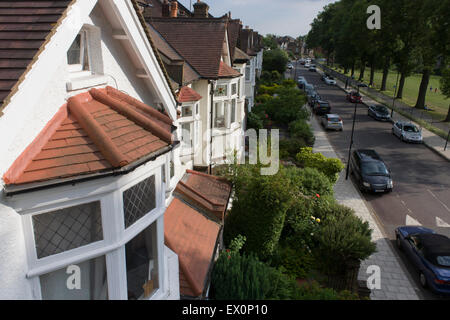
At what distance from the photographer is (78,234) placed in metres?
4.00

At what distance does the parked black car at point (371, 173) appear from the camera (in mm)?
19438

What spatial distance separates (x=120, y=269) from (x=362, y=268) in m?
11.3

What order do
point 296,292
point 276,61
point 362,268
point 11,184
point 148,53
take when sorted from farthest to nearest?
point 276,61 → point 362,268 → point 296,292 → point 148,53 → point 11,184

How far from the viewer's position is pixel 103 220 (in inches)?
157

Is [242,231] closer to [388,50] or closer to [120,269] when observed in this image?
[120,269]

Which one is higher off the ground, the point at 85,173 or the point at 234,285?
the point at 85,173

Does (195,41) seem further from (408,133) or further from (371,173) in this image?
(408,133)

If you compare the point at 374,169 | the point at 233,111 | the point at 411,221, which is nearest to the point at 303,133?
the point at 374,169

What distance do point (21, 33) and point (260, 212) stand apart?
30.4 ft

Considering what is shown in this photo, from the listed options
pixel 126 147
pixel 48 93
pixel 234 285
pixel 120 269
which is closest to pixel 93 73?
pixel 48 93

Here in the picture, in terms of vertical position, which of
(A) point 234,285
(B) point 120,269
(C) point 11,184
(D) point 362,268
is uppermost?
(C) point 11,184

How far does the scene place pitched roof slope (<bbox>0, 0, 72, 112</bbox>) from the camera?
3132 mm

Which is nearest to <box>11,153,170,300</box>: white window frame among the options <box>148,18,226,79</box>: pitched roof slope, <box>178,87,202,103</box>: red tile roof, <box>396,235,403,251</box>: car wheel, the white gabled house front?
the white gabled house front

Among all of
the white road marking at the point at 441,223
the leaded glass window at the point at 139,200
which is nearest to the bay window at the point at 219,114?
the white road marking at the point at 441,223
